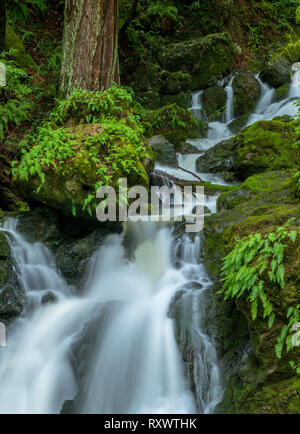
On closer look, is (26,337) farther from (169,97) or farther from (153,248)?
(169,97)

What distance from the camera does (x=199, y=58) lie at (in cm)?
1326

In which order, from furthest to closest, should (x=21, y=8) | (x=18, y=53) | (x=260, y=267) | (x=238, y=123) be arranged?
(x=238, y=123)
(x=21, y=8)
(x=18, y=53)
(x=260, y=267)

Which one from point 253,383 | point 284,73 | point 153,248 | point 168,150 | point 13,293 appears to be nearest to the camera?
point 253,383

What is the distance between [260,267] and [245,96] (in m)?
10.9

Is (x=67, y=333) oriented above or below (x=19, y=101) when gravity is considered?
below

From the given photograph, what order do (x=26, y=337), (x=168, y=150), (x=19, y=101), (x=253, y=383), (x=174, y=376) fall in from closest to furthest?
(x=253, y=383)
(x=174, y=376)
(x=26, y=337)
(x=19, y=101)
(x=168, y=150)

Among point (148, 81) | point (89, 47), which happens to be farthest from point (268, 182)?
point (148, 81)

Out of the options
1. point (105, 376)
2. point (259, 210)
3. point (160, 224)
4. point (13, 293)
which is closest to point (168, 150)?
point (160, 224)

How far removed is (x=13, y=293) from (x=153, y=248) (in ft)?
7.37

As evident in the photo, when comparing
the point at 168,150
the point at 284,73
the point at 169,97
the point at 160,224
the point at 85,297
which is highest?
the point at 284,73

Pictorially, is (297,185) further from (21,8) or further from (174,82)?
(21,8)

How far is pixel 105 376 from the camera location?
3771 millimetres

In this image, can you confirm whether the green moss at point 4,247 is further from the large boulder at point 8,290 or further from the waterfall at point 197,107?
the waterfall at point 197,107

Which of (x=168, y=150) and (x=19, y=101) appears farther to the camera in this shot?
(x=168, y=150)
